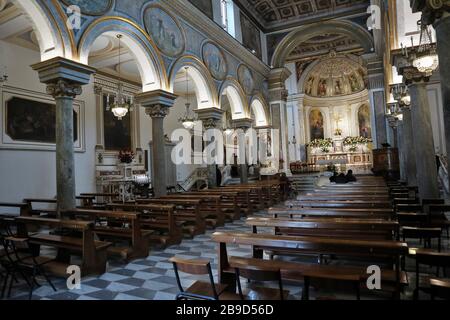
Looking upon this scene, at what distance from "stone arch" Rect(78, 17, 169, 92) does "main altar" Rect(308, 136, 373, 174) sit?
15.8 meters

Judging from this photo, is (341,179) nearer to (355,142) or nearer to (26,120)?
(355,142)

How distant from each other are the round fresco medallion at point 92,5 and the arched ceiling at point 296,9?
9.91 m

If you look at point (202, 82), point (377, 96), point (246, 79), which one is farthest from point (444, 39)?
point (377, 96)

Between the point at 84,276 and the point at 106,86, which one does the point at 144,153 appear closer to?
the point at 106,86

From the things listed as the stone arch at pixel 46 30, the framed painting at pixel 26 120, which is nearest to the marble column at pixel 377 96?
the stone arch at pixel 46 30

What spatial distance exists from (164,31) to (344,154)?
19.2 m

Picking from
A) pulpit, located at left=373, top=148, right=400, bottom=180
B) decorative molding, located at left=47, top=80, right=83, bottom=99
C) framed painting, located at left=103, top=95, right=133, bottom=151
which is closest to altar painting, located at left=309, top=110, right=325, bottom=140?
pulpit, located at left=373, top=148, right=400, bottom=180

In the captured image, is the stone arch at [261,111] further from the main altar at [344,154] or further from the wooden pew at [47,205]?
the wooden pew at [47,205]

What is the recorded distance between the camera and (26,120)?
34.7 feet

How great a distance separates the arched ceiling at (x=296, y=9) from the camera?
1694 centimetres
